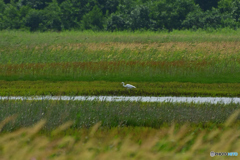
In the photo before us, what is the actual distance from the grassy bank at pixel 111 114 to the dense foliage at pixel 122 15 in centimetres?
3636

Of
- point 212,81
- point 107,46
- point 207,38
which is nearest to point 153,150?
point 212,81

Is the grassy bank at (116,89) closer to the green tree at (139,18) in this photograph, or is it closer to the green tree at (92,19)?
the green tree at (139,18)

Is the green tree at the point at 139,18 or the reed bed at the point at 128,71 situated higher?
the reed bed at the point at 128,71

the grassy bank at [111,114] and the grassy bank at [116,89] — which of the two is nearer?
the grassy bank at [111,114]

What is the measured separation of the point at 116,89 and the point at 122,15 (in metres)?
33.1

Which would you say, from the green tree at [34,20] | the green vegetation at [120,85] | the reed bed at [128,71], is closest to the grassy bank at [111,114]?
the green vegetation at [120,85]

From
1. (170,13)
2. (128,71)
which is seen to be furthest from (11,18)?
(128,71)

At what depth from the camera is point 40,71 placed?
2325 cm

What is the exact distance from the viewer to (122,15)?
50281 mm

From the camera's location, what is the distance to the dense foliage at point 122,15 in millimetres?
48619

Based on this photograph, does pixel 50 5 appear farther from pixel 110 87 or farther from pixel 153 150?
pixel 153 150

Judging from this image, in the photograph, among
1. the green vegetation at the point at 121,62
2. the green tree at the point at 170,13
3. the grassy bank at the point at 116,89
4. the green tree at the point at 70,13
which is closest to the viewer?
the grassy bank at the point at 116,89

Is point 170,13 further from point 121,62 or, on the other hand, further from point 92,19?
point 121,62

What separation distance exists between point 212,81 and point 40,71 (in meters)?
9.97
